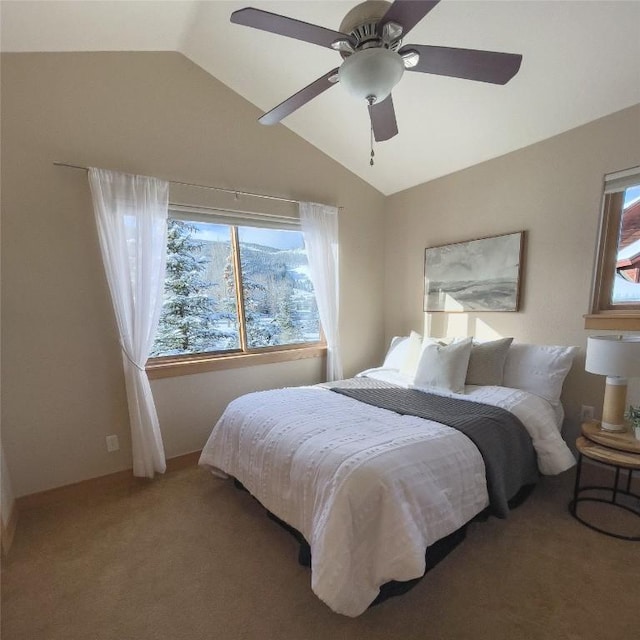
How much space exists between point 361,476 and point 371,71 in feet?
5.14

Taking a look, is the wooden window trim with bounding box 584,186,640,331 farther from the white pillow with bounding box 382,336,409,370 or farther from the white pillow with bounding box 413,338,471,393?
the white pillow with bounding box 382,336,409,370

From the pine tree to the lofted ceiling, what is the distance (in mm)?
Result: 1217

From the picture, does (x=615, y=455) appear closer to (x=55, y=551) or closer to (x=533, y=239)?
(x=533, y=239)

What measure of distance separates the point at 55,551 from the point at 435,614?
190 centimetres

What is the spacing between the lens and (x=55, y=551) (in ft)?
5.67

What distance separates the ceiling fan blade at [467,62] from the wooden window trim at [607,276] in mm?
1442

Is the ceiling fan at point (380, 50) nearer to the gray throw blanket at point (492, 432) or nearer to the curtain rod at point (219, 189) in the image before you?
the curtain rod at point (219, 189)

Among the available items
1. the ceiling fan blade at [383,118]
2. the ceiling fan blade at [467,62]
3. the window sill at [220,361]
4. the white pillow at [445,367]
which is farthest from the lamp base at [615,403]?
the window sill at [220,361]

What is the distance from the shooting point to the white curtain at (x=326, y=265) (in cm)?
308

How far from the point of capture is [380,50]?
1231mm

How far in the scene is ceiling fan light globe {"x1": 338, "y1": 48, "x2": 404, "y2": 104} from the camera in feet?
4.05

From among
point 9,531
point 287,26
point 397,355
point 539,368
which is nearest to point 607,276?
point 539,368

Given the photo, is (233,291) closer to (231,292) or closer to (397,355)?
(231,292)

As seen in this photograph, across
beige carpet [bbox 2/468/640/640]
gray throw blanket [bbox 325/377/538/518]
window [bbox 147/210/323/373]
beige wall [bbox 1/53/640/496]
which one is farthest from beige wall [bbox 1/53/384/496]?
gray throw blanket [bbox 325/377/538/518]
